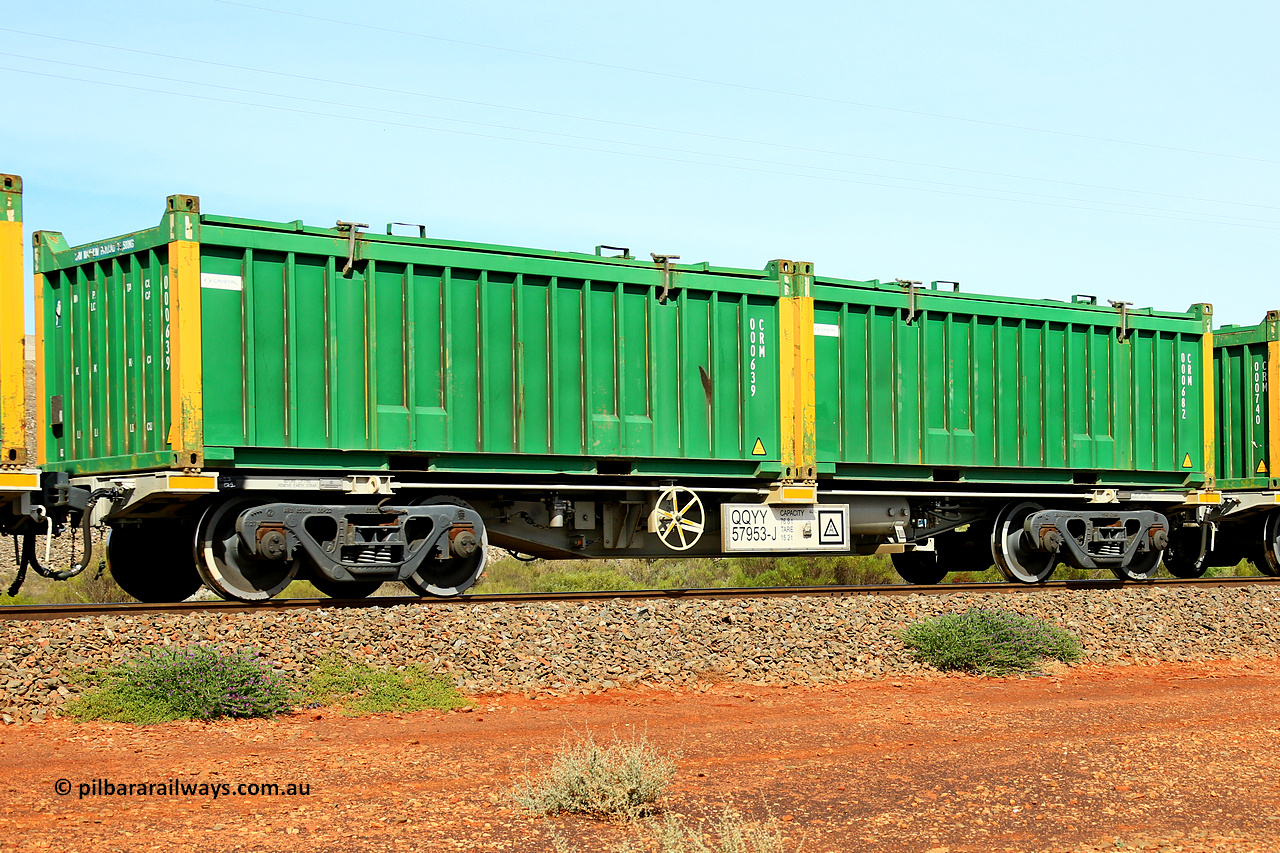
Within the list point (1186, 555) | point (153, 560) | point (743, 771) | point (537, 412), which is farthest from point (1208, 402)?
point (153, 560)

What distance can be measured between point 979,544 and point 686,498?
4.96 meters

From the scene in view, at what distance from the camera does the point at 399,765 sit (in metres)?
7.41

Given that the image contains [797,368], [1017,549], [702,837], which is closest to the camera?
[702,837]

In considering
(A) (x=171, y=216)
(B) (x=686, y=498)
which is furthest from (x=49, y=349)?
(B) (x=686, y=498)

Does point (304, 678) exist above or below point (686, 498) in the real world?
below

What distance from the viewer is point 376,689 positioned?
9.44 meters

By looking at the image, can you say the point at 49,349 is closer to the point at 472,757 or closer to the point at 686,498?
the point at 686,498

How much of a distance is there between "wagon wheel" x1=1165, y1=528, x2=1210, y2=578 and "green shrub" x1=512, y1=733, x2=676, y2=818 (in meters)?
15.0

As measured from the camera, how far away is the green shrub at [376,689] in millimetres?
9242

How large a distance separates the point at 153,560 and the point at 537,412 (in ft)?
14.4

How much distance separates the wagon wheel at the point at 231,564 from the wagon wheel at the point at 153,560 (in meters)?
1.72

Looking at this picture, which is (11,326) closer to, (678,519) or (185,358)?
→ (185,358)

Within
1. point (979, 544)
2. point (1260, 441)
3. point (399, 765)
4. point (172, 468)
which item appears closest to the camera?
point (399, 765)

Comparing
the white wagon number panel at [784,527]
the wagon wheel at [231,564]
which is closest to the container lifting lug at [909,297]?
the white wagon number panel at [784,527]
